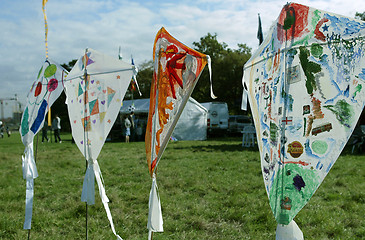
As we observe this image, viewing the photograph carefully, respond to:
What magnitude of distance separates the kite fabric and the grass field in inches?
30.8

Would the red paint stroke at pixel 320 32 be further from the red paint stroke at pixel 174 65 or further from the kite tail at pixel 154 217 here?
the kite tail at pixel 154 217

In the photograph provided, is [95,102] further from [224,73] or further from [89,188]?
[224,73]

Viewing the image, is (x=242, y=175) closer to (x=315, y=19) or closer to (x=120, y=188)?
(x=120, y=188)

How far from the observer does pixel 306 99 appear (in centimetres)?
211

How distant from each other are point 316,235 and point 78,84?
3303mm

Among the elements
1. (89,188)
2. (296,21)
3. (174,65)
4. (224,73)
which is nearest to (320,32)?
(296,21)

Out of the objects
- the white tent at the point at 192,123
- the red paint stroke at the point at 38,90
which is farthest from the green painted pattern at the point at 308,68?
the white tent at the point at 192,123

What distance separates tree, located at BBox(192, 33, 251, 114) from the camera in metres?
27.5

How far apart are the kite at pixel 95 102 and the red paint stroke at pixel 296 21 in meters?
1.53

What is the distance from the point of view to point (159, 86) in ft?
9.48

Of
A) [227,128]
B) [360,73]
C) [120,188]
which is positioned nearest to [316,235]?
[360,73]

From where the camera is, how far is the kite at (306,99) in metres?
1.98

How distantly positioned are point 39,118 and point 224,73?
80.8 feet

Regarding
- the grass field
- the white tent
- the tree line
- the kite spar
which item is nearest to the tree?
the tree line
